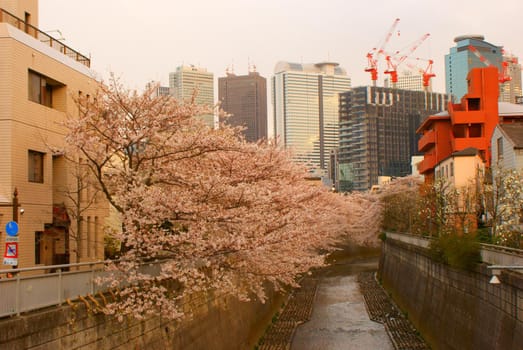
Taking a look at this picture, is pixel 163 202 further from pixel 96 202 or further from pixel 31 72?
pixel 96 202

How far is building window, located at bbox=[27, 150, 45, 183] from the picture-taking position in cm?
2666

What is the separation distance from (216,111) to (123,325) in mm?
10888

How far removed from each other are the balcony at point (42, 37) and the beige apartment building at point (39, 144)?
0.04 metres

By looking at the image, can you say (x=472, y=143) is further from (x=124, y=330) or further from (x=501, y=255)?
(x=124, y=330)

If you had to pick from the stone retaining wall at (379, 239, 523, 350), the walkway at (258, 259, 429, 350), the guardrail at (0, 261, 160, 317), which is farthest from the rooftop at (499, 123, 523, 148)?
the guardrail at (0, 261, 160, 317)

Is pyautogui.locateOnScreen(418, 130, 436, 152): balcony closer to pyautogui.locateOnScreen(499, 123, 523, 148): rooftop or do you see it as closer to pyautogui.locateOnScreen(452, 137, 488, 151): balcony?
pyautogui.locateOnScreen(452, 137, 488, 151): balcony

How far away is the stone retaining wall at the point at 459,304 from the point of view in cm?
2030

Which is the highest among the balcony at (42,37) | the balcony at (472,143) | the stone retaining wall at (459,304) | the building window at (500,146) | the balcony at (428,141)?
the balcony at (42,37)

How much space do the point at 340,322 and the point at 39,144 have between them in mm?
24780

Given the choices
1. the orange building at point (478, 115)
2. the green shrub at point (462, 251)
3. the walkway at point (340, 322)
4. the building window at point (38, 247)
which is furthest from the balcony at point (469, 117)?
the building window at point (38, 247)

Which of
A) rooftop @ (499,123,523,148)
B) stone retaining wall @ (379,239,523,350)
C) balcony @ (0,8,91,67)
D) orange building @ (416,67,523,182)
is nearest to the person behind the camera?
stone retaining wall @ (379,239,523,350)

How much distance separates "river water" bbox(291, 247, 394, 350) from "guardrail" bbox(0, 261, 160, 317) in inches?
787

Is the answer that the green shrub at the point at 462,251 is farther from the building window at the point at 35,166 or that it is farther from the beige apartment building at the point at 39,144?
the building window at the point at 35,166

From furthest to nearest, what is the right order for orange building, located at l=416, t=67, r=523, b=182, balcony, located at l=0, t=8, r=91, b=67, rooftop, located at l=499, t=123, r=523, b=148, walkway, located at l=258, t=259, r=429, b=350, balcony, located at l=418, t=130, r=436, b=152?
balcony, located at l=418, t=130, r=436, b=152
orange building, located at l=416, t=67, r=523, b=182
walkway, located at l=258, t=259, r=429, b=350
rooftop, located at l=499, t=123, r=523, b=148
balcony, located at l=0, t=8, r=91, b=67
